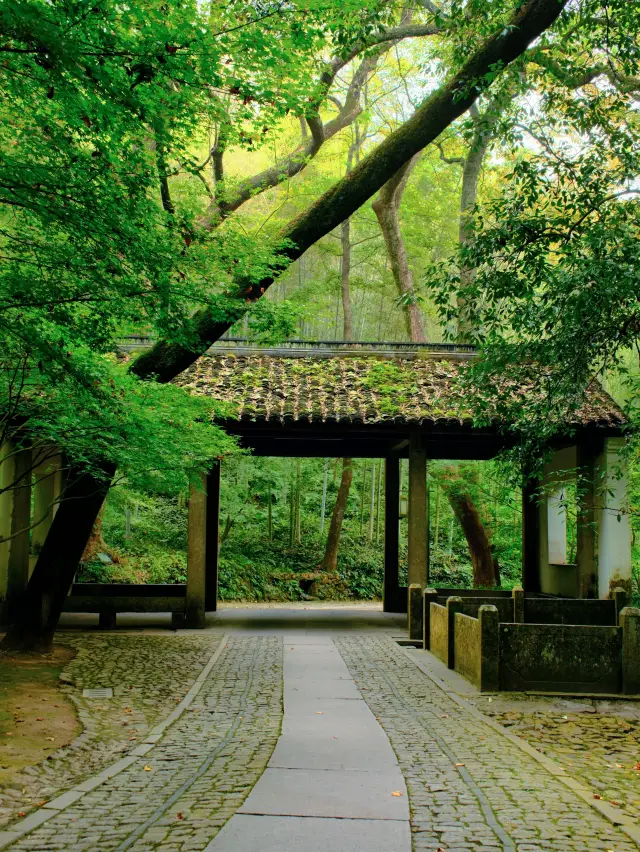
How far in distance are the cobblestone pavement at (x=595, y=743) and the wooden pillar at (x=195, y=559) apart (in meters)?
6.46

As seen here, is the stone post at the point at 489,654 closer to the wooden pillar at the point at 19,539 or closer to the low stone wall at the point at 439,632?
the low stone wall at the point at 439,632

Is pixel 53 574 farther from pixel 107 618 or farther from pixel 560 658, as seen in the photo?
pixel 560 658

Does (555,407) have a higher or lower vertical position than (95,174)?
lower

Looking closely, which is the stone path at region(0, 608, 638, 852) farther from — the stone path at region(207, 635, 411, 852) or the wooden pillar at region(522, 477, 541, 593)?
the wooden pillar at region(522, 477, 541, 593)

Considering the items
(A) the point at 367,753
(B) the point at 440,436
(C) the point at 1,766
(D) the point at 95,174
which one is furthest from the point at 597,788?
(B) the point at 440,436

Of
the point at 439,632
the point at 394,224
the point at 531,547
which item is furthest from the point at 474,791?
the point at 394,224

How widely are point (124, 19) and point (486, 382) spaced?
5.24 m

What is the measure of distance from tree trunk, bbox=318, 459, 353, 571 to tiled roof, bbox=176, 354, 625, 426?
6.51 m

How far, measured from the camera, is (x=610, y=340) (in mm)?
7562

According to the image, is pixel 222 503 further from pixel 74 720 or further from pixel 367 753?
pixel 367 753

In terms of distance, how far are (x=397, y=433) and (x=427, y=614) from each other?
12.2ft

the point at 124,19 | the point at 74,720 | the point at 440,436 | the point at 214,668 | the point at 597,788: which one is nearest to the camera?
the point at 124,19

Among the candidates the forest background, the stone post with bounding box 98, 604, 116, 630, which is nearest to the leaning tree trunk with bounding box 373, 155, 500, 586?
the forest background

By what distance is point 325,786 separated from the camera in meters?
4.56
